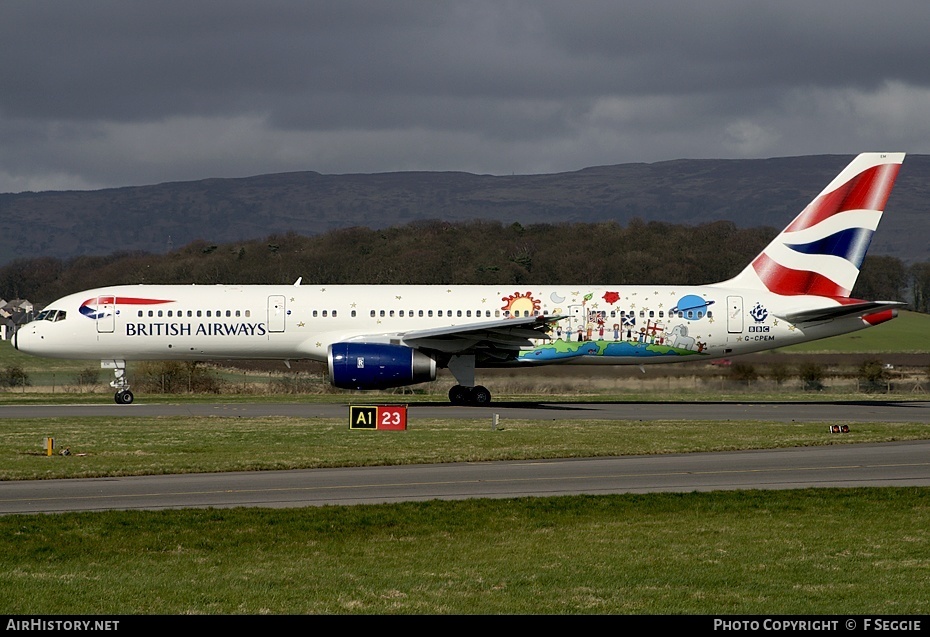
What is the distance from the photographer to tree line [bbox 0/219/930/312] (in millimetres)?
98000

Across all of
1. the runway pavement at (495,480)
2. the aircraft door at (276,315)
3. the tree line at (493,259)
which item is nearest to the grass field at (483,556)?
the runway pavement at (495,480)

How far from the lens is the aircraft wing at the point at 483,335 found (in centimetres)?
3741

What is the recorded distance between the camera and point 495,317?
39844 millimetres

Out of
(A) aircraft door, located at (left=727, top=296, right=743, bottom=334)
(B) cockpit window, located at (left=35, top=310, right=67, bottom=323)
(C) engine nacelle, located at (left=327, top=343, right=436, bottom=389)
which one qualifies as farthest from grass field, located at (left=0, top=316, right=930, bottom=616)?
(A) aircraft door, located at (left=727, top=296, right=743, bottom=334)

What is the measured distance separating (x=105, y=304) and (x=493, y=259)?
6789 cm

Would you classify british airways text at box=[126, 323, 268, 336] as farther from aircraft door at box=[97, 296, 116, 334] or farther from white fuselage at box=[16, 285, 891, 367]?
aircraft door at box=[97, 296, 116, 334]

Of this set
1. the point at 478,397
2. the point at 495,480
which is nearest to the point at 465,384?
the point at 478,397

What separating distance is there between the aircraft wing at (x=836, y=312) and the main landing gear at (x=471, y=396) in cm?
1083

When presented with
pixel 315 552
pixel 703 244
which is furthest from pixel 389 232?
pixel 315 552

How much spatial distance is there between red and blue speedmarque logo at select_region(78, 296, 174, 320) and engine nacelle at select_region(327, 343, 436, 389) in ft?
22.4

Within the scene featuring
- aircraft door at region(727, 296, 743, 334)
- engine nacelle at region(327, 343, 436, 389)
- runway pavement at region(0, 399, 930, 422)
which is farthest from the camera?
aircraft door at region(727, 296, 743, 334)

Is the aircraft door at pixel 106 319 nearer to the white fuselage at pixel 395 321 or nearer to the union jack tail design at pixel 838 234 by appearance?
the white fuselage at pixel 395 321

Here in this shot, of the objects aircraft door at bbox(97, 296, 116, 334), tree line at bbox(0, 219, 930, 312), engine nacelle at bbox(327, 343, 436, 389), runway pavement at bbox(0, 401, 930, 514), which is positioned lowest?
runway pavement at bbox(0, 401, 930, 514)

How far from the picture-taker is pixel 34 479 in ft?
65.6
